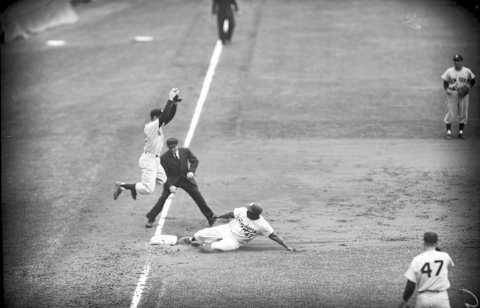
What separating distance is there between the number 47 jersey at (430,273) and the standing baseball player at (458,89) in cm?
1113

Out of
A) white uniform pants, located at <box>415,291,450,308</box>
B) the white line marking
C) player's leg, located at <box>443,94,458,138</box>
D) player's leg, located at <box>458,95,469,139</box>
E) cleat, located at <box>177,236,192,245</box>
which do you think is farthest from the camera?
the white line marking

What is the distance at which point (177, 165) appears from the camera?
18.5 metres

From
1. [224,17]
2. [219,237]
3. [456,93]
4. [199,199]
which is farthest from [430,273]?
[224,17]

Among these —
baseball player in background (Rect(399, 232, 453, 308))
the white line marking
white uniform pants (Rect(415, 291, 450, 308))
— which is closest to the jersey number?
baseball player in background (Rect(399, 232, 453, 308))

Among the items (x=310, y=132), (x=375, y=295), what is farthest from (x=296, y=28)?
(x=375, y=295)

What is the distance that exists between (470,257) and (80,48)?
2223cm

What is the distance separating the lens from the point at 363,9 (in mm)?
38594

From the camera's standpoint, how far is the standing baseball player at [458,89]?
22906 millimetres

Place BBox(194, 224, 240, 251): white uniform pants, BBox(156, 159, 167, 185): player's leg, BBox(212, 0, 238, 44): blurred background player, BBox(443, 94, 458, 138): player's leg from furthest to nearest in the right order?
BBox(212, 0, 238, 44): blurred background player
BBox(443, 94, 458, 138): player's leg
BBox(156, 159, 167, 185): player's leg
BBox(194, 224, 240, 251): white uniform pants

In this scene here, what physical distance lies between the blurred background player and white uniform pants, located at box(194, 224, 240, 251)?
16.2 meters

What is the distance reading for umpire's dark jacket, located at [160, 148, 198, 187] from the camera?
18.5 meters

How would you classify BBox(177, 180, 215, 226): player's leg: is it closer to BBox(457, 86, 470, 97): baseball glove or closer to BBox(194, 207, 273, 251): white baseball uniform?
BBox(194, 207, 273, 251): white baseball uniform

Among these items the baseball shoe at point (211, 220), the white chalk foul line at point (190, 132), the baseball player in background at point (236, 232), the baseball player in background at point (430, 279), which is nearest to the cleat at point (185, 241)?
the baseball player in background at point (236, 232)

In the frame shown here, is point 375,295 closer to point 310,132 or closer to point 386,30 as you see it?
point 310,132
